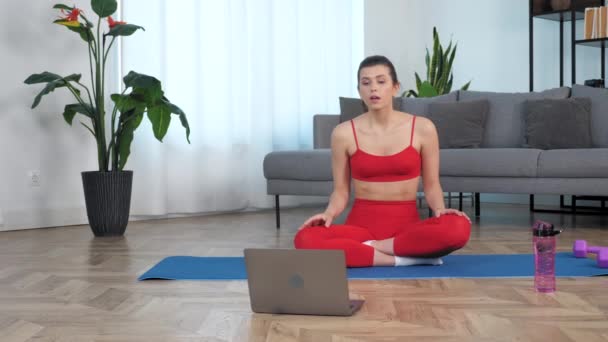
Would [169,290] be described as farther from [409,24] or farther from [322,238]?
[409,24]

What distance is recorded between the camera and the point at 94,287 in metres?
2.72

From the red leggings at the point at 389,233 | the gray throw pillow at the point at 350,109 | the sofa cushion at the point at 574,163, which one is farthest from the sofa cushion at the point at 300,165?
the red leggings at the point at 389,233

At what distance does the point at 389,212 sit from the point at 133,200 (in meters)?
2.61

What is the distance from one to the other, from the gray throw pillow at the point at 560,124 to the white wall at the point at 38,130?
274cm

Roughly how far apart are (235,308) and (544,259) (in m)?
0.98

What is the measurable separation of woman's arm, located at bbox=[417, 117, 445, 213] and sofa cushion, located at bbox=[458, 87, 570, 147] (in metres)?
2.06

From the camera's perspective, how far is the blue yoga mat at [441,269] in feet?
9.12

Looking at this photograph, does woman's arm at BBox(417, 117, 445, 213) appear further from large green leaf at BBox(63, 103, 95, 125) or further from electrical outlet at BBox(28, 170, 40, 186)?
electrical outlet at BBox(28, 170, 40, 186)

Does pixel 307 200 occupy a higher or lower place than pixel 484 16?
lower

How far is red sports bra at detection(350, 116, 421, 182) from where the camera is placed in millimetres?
3014

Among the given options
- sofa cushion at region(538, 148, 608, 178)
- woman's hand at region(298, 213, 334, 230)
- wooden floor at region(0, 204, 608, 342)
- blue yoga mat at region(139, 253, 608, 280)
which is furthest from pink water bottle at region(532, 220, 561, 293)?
sofa cushion at region(538, 148, 608, 178)

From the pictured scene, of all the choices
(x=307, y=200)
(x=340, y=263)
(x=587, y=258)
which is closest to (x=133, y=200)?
(x=307, y=200)

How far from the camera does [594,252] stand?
3.10 metres

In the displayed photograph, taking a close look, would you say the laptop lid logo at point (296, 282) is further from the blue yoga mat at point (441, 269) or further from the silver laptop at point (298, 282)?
the blue yoga mat at point (441, 269)
